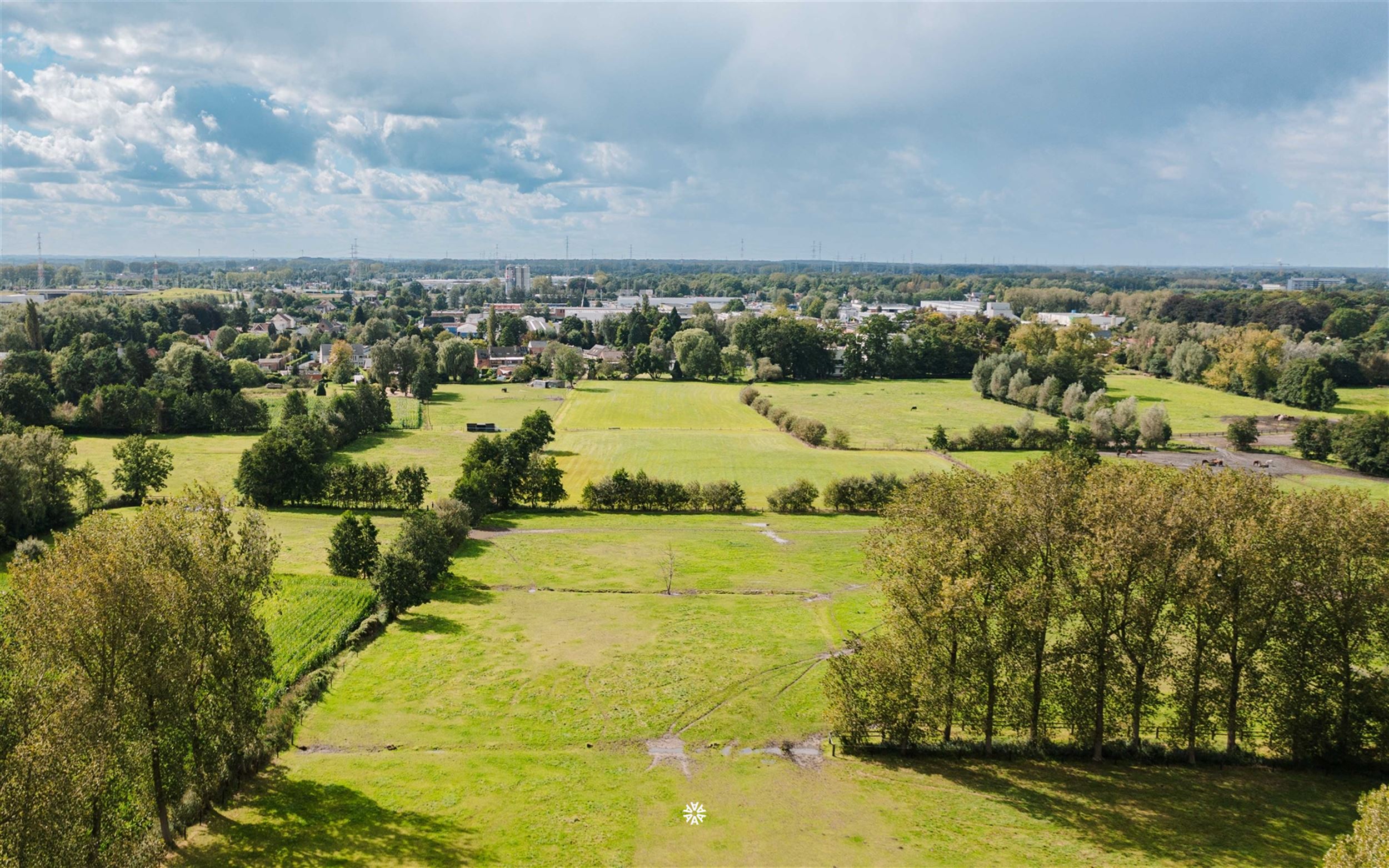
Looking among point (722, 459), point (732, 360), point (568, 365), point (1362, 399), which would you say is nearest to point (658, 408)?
point (568, 365)

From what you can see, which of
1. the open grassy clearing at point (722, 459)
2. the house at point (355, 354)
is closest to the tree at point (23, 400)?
the open grassy clearing at point (722, 459)

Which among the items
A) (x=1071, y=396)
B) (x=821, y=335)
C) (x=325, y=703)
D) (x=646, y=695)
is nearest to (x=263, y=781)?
(x=325, y=703)

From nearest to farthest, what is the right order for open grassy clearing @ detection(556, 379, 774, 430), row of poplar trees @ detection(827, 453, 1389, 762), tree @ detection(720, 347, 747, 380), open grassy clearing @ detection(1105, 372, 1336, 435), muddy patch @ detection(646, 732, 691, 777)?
row of poplar trees @ detection(827, 453, 1389, 762), muddy patch @ detection(646, 732, 691, 777), open grassy clearing @ detection(1105, 372, 1336, 435), open grassy clearing @ detection(556, 379, 774, 430), tree @ detection(720, 347, 747, 380)

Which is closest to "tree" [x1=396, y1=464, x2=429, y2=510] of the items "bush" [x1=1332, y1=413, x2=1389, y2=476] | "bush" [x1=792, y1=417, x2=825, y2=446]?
"bush" [x1=792, y1=417, x2=825, y2=446]

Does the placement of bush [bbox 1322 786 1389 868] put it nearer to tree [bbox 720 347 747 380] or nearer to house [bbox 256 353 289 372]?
tree [bbox 720 347 747 380]

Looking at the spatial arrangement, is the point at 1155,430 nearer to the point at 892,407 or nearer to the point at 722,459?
the point at 892,407

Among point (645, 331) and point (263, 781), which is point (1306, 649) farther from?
point (645, 331)
